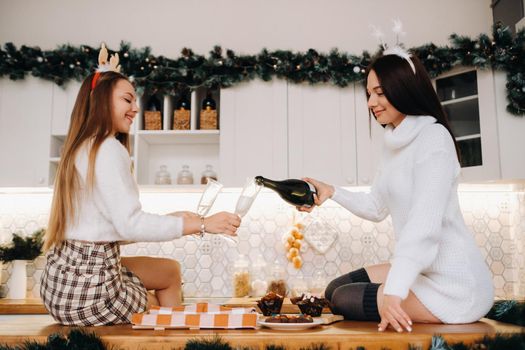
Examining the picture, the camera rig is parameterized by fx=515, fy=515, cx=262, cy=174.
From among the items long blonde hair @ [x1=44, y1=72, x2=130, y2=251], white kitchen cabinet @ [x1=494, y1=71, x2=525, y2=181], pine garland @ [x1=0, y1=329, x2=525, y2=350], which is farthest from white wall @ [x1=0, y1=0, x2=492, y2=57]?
pine garland @ [x1=0, y1=329, x2=525, y2=350]

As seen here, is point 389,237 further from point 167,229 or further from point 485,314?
point 167,229

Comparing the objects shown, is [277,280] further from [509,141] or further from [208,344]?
[208,344]

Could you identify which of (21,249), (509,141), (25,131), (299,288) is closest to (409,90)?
(509,141)

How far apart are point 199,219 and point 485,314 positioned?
95 centimetres

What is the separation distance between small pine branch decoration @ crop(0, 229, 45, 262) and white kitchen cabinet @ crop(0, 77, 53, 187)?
1.21 feet

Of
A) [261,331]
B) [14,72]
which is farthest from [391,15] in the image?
[261,331]

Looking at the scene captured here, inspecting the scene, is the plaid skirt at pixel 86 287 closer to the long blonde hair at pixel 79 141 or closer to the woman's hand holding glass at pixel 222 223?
the long blonde hair at pixel 79 141

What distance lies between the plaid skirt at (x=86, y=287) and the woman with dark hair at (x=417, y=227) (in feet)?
2.29

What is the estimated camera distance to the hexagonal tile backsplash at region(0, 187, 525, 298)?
330cm

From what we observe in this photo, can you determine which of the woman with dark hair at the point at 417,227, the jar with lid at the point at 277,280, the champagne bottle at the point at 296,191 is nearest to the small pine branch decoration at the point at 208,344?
the woman with dark hair at the point at 417,227

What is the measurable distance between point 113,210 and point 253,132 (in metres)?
1.57

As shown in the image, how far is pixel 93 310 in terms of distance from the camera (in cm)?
158

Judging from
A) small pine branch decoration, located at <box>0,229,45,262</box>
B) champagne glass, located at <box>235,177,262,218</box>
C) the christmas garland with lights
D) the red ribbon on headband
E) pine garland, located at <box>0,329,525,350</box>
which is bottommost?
pine garland, located at <box>0,329,525,350</box>

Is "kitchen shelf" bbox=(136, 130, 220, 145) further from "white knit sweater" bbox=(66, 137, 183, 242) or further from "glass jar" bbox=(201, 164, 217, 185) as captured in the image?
"white knit sweater" bbox=(66, 137, 183, 242)
